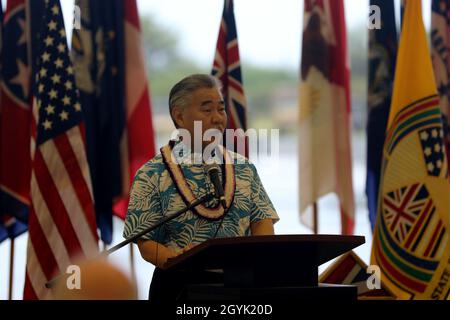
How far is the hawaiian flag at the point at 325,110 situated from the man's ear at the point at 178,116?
251cm

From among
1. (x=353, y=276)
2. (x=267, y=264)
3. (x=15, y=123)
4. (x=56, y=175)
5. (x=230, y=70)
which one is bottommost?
(x=353, y=276)

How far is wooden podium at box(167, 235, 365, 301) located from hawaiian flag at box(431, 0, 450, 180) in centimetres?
299

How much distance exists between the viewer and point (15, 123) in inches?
213

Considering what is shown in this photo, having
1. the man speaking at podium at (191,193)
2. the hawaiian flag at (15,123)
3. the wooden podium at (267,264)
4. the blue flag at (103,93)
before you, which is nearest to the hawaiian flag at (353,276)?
the man speaking at podium at (191,193)

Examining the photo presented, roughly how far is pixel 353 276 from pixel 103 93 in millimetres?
2297

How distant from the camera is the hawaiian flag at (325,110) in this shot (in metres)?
5.47

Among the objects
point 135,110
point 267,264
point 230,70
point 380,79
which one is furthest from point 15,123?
point 267,264

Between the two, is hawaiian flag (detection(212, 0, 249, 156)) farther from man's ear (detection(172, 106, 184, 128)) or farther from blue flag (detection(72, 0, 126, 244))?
man's ear (detection(172, 106, 184, 128))

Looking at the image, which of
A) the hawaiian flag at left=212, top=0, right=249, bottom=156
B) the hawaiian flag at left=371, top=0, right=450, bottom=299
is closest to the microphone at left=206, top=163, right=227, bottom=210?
the hawaiian flag at left=371, top=0, right=450, bottom=299

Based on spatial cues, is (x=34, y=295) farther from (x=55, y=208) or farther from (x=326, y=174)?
(x=326, y=174)

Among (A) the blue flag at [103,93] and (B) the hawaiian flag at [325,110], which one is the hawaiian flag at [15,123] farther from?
(B) the hawaiian flag at [325,110]

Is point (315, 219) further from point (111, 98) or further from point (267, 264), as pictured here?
point (267, 264)

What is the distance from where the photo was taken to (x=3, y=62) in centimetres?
540

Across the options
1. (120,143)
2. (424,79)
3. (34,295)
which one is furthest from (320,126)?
(34,295)
